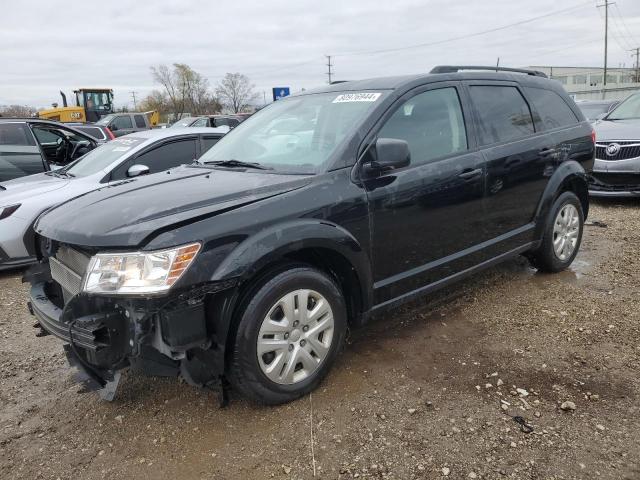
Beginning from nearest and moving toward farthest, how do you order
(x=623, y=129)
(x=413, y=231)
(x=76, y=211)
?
(x=76, y=211) < (x=413, y=231) < (x=623, y=129)

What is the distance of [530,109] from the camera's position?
461cm

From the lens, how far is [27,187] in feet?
19.0

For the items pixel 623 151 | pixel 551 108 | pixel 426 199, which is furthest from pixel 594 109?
pixel 426 199

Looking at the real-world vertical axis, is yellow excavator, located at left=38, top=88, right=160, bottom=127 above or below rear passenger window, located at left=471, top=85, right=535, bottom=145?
above

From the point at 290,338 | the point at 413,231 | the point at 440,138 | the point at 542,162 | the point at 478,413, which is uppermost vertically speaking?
the point at 440,138

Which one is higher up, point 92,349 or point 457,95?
point 457,95

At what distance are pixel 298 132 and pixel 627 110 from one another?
822 centimetres

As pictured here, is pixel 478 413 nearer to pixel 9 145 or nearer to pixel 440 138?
pixel 440 138

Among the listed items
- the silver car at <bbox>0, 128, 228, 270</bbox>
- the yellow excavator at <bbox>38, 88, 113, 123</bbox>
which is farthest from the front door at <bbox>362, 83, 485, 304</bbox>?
the yellow excavator at <bbox>38, 88, 113, 123</bbox>

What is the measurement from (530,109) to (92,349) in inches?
157

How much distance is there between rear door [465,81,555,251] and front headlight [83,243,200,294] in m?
2.50

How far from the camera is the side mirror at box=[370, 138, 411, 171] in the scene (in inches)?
124

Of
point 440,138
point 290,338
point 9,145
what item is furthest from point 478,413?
point 9,145

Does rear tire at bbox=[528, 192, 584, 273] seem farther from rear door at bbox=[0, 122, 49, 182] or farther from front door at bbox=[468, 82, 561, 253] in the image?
rear door at bbox=[0, 122, 49, 182]
